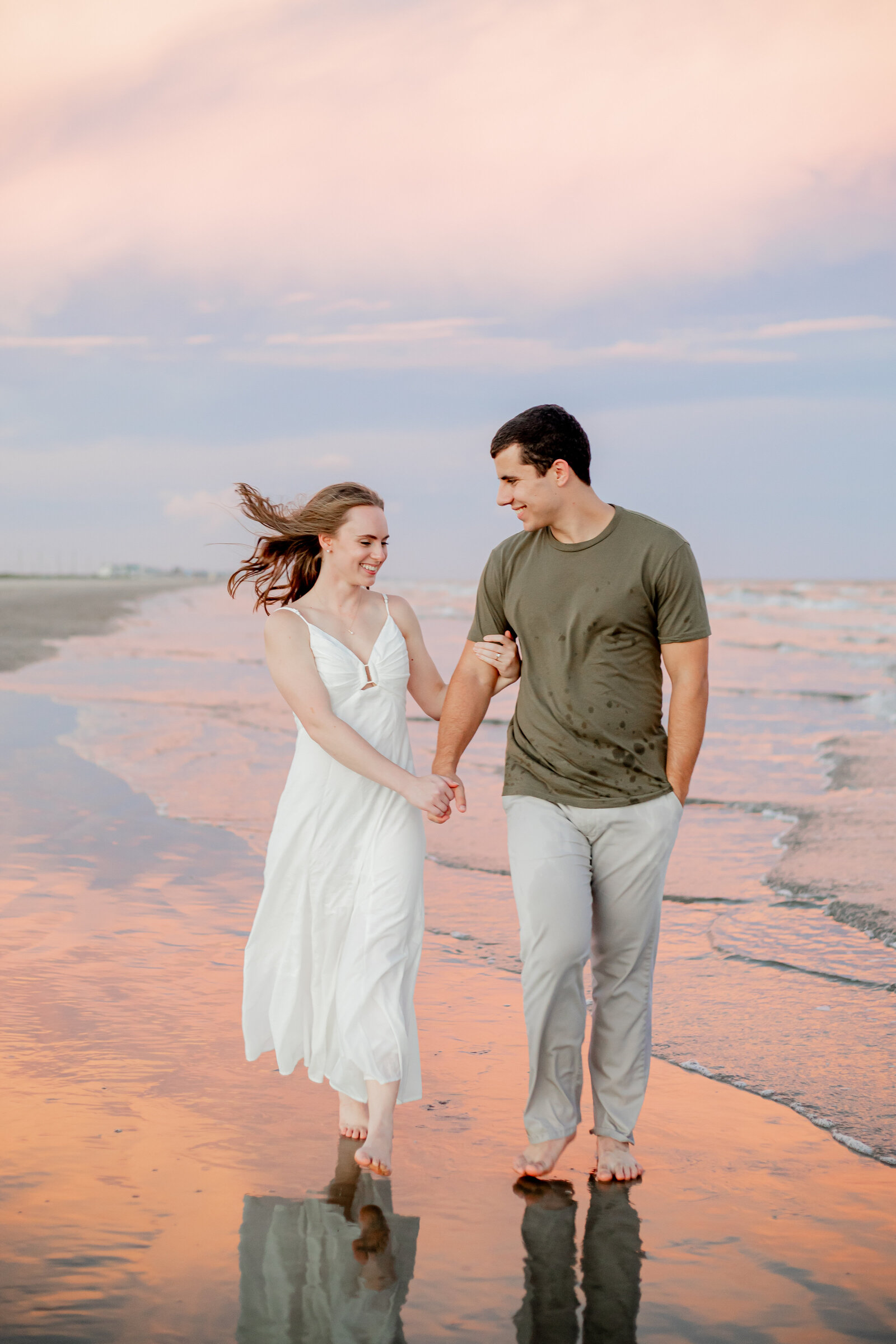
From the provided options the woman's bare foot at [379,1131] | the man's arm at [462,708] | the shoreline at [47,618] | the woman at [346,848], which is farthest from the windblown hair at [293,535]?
the shoreline at [47,618]

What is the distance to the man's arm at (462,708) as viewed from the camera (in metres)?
3.94

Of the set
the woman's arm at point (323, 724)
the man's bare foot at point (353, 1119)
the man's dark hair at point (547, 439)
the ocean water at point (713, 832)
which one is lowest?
the man's bare foot at point (353, 1119)

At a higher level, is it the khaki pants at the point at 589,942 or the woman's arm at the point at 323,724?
the woman's arm at the point at 323,724

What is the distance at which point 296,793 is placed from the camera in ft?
12.7

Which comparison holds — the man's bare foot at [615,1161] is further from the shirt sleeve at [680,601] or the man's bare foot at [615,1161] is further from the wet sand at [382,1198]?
the shirt sleeve at [680,601]

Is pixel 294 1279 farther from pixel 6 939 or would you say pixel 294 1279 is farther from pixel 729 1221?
pixel 6 939

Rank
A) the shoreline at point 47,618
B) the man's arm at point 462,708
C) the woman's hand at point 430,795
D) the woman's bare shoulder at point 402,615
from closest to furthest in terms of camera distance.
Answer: the woman's hand at point 430,795 < the man's arm at point 462,708 < the woman's bare shoulder at point 402,615 < the shoreline at point 47,618

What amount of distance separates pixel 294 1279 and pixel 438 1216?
48 cm

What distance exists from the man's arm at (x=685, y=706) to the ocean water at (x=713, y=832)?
1.26m

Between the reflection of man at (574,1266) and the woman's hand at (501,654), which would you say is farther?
the woman's hand at (501,654)

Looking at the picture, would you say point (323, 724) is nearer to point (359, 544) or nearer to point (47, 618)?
point (359, 544)

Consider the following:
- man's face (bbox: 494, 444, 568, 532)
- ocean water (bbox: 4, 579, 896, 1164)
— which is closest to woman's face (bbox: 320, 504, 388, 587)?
man's face (bbox: 494, 444, 568, 532)

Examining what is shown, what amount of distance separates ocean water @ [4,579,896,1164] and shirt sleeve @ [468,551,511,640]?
173 cm

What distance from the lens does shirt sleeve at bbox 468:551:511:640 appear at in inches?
154
